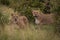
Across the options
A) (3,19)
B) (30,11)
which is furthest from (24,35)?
(30,11)

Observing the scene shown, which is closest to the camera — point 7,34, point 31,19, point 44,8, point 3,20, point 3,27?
point 7,34

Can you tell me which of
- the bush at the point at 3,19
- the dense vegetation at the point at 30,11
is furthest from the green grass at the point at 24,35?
the bush at the point at 3,19

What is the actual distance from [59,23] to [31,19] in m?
2.34

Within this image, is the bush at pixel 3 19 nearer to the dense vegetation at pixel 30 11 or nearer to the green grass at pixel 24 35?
the dense vegetation at pixel 30 11

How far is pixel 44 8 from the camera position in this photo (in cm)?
1266

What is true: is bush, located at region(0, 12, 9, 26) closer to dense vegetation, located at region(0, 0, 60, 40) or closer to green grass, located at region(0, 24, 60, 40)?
dense vegetation, located at region(0, 0, 60, 40)

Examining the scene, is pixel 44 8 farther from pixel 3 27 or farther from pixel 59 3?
pixel 3 27

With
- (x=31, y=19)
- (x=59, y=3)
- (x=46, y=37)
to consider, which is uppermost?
(x=59, y=3)

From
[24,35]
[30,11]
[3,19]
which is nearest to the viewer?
[24,35]

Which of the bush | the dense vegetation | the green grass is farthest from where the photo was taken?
the bush

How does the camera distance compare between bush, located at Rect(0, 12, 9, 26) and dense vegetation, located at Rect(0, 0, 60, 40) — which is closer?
dense vegetation, located at Rect(0, 0, 60, 40)

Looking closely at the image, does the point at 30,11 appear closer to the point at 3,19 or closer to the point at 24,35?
the point at 3,19

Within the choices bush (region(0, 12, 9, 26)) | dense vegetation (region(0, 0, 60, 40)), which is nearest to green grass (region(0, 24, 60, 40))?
dense vegetation (region(0, 0, 60, 40))

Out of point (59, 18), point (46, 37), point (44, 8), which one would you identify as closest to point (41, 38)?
point (46, 37)
